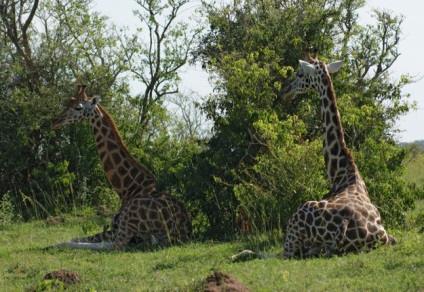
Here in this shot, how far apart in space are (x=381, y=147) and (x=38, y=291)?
231 inches

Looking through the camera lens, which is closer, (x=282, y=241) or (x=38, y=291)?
(x=38, y=291)

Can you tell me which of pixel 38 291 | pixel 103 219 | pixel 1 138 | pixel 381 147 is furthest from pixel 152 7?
pixel 38 291

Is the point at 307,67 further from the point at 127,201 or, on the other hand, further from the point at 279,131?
the point at 127,201

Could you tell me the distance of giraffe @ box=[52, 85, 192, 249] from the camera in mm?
12148

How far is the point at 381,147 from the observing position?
1265cm

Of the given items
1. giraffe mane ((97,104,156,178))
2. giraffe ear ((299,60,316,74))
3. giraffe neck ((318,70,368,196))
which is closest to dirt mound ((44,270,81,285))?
giraffe neck ((318,70,368,196))

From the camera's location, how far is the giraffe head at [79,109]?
44.2 feet

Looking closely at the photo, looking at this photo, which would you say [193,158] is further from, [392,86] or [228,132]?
[392,86]

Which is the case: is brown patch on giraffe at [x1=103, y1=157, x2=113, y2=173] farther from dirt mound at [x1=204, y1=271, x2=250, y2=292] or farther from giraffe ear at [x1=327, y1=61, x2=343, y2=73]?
dirt mound at [x1=204, y1=271, x2=250, y2=292]

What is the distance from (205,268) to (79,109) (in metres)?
4.62

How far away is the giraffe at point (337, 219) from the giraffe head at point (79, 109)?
4.09m

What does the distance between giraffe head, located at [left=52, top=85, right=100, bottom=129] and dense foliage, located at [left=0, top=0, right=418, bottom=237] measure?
153cm

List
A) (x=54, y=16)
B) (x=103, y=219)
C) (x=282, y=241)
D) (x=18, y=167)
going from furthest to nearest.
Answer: (x=54, y=16), (x=18, y=167), (x=103, y=219), (x=282, y=241)

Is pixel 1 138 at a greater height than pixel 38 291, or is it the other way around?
pixel 1 138
